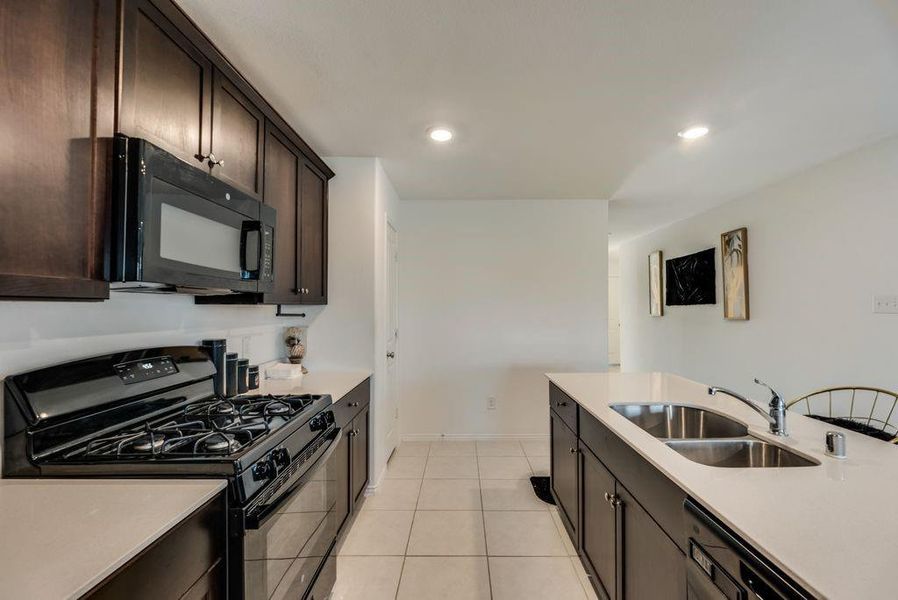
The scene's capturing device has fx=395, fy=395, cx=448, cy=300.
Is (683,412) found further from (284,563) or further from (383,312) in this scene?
(383,312)

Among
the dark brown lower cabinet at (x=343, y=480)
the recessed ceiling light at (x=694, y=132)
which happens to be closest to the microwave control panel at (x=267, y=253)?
the dark brown lower cabinet at (x=343, y=480)

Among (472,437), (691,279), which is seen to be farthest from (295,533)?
(691,279)

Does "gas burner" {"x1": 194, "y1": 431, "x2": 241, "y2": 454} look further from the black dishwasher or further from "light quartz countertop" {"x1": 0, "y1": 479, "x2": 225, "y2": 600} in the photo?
the black dishwasher

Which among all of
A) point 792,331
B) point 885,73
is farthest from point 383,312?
point 792,331

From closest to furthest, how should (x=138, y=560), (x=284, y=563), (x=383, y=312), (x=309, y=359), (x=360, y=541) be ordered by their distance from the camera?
(x=138, y=560)
(x=284, y=563)
(x=360, y=541)
(x=309, y=359)
(x=383, y=312)

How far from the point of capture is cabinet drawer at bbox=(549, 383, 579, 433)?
6.63 feet

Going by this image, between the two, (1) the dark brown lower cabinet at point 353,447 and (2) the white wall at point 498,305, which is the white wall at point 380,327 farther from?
(2) the white wall at point 498,305

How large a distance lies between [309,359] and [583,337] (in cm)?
255

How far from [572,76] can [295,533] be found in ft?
7.04

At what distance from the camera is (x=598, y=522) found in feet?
5.52

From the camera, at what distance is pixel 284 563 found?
127cm

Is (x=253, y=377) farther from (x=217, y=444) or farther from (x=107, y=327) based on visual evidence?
(x=217, y=444)

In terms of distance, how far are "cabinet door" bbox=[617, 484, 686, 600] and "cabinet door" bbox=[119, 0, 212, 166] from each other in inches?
75.9

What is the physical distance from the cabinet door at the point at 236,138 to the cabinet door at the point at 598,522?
1.94m
